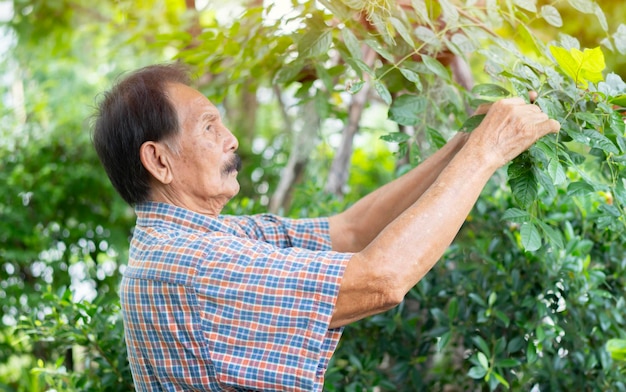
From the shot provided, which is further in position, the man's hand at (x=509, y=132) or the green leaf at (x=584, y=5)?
the green leaf at (x=584, y=5)

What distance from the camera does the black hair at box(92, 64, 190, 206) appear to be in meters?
1.58

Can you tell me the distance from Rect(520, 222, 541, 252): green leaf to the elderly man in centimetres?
18

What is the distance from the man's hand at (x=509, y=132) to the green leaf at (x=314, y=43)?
1.38 feet

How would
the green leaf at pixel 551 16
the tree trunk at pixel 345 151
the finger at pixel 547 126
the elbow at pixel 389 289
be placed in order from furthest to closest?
the tree trunk at pixel 345 151
the green leaf at pixel 551 16
the finger at pixel 547 126
the elbow at pixel 389 289

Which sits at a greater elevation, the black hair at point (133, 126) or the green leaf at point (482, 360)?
the black hair at point (133, 126)

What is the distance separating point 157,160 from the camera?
1580 mm

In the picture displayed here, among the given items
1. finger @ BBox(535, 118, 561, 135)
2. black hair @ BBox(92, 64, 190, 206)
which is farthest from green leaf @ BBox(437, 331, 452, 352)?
black hair @ BBox(92, 64, 190, 206)

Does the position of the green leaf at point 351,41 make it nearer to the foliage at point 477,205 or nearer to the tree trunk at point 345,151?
the foliage at point 477,205

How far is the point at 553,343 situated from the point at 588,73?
931 millimetres

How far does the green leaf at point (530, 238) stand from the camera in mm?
1456

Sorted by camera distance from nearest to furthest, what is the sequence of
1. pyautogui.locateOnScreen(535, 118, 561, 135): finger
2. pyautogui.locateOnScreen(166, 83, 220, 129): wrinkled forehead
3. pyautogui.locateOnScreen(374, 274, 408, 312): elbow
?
1. pyautogui.locateOnScreen(374, 274, 408, 312): elbow
2. pyautogui.locateOnScreen(535, 118, 561, 135): finger
3. pyautogui.locateOnScreen(166, 83, 220, 129): wrinkled forehead

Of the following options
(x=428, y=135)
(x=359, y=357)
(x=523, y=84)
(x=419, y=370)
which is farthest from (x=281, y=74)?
(x=419, y=370)

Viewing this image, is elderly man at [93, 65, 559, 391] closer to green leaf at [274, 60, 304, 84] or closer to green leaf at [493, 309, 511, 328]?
green leaf at [274, 60, 304, 84]

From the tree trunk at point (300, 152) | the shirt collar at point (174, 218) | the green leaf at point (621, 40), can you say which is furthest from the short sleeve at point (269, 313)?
the tree trunk at point (300, 152)
